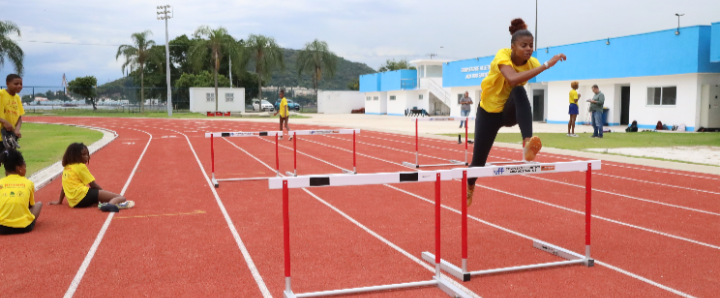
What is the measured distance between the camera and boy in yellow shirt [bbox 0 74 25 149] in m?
7.87

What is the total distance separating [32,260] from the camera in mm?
5176

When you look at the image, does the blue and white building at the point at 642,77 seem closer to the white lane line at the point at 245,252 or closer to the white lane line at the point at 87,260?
the white lane line at the point at 245,252

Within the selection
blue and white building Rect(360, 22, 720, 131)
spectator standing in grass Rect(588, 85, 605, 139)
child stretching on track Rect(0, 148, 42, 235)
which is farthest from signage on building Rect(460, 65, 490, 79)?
child stretching on track Rect(0, 148, 42, 235)

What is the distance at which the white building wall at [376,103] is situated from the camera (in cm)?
5862

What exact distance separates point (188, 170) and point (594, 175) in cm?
798

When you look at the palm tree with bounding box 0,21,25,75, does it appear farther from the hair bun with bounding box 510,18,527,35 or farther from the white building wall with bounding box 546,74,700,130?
the hair bun with bounding box 510,18,527,35

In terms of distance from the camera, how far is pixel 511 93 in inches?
188

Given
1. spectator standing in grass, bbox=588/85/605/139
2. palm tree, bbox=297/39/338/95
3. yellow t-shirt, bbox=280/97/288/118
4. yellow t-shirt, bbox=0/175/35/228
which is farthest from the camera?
palm tree, bbox=297/39/338/95

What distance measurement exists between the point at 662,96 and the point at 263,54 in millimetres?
41047

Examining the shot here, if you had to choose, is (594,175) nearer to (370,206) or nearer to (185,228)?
(370,206)

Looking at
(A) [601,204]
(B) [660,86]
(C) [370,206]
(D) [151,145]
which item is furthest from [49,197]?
(B) [660,86]

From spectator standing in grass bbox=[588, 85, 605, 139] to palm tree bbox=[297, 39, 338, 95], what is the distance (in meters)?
51.7

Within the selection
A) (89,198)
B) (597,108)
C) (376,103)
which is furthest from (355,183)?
(376,103)

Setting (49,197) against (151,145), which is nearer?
(49,197)
